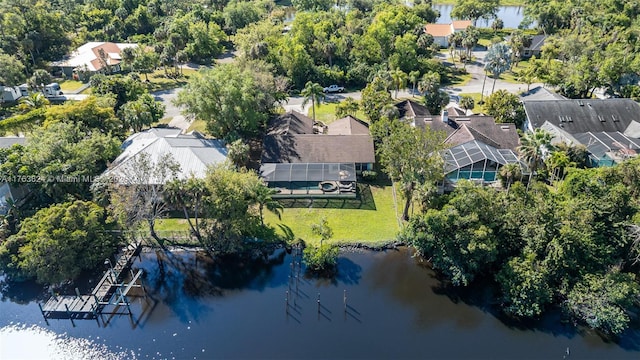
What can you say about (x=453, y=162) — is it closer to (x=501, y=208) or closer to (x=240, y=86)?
(x=501, y=208)

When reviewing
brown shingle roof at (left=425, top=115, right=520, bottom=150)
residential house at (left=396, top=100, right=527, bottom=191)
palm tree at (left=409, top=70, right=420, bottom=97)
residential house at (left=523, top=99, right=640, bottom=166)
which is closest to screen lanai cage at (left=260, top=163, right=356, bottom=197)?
residential house at (left=396, top=100, right=527, bottom=191)

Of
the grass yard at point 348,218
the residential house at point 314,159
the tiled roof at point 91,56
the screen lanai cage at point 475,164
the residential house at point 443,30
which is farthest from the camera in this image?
the residential house at point 443,30

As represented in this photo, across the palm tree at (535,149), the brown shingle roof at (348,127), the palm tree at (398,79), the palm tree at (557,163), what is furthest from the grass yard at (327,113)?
the palm tree at (535,149)

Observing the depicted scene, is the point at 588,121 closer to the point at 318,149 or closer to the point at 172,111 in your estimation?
the point at 318,149

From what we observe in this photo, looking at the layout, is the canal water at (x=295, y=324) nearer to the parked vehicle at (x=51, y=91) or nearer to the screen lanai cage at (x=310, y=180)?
the screen lanai cage at (x=310, y=180)

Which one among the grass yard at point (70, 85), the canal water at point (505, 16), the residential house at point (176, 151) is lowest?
the canal water at point (505, 16)

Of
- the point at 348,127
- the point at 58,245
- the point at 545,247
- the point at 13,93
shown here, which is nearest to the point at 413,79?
the point at 348,127
